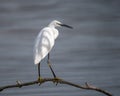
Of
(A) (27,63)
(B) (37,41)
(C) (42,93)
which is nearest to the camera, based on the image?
(B) (37,41)

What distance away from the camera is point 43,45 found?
660 cm

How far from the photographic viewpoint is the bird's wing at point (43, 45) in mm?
6407

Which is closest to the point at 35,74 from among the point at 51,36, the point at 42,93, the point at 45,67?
the point at 45,67

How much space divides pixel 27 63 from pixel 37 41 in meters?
3.17

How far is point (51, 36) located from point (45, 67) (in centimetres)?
265

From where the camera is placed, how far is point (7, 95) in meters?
8.63

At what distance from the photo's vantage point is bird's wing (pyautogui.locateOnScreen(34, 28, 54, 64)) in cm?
641

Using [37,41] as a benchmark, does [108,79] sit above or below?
below

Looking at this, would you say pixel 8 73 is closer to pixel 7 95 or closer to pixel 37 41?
pixel 7 95

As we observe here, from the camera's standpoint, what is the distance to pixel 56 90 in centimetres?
860

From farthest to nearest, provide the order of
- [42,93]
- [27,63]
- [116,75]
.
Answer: [27,63]
[116,75]
[42,93]

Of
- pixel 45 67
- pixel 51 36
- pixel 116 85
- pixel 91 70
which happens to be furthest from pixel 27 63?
pixel 51 36

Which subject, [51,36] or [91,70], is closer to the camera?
[51,36]

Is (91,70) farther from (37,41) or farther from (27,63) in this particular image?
(37,41)
